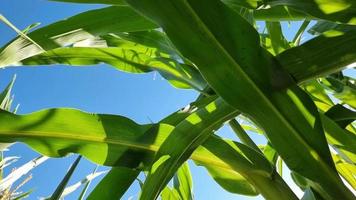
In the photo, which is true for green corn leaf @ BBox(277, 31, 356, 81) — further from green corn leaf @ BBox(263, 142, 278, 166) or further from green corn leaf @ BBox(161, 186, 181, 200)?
green corn leaf @ BBox(161, 186, 181, 200)

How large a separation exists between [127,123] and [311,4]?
0.88ft

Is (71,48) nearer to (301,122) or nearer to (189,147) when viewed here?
(189,147)

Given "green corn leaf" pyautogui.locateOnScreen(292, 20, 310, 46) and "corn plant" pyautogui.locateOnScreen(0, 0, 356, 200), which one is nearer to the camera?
"corn plant" pyautogui.locateOnScreen(0, 0, 356, 200)

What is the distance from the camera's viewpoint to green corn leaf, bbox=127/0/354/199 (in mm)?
388

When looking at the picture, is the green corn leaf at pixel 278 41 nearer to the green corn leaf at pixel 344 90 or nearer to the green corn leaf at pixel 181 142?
the green corn leaf at pixel 344 90

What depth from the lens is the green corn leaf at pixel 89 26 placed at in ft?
A: 1.94

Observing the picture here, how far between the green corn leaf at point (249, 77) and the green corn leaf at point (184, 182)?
0.35 m

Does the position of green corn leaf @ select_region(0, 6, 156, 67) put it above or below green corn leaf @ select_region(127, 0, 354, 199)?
above

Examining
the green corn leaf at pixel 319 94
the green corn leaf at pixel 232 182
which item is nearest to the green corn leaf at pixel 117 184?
the green corn leaf at pixel 232 182

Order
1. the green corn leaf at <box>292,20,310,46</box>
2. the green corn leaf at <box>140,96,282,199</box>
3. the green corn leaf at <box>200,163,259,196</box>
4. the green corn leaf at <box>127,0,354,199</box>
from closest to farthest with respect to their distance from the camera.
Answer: the green corn leaf at <box>127,0,354,199</box> → the green corn leaf at <box>140,96,282,199</box> → the green corn leaf at <box>200,163,259,196</box> → the green corn leaf at <box>292,20,310,46</box>

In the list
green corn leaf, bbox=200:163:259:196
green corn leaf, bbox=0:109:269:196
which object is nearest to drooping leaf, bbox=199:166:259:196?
green corn leaf, bbox=200:163:259:196

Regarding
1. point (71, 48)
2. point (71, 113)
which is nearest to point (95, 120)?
point (71, 113)

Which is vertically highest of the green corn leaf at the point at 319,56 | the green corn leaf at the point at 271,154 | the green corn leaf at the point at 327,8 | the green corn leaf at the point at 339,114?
the green corn leaf at the point at 327,8

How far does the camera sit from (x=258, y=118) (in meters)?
0.44
